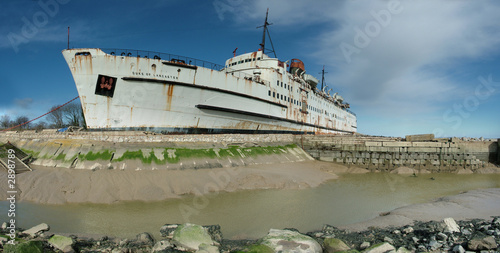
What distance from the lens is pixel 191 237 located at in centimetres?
535

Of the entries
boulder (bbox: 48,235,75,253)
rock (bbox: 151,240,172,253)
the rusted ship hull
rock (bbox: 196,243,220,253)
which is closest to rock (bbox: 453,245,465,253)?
rock (bbox: 196,243,220,253)

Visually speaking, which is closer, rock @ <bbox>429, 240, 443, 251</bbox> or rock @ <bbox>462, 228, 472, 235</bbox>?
rock @ <bbox>429, 240, 443, 251</bbox>

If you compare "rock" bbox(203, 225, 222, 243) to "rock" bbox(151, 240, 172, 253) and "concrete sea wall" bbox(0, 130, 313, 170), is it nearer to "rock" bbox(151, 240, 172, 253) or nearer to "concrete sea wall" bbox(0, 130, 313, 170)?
"rock" bbox(151, 240, 172, 253)

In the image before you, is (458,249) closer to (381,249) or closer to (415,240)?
(415,240)

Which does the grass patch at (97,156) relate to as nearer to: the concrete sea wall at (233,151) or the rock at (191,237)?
the concrete sea wall at (233,151)

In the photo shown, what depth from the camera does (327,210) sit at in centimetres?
837

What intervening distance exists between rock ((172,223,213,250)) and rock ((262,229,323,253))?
52.5 inches

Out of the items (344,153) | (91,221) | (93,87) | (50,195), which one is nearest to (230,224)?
(91,221)

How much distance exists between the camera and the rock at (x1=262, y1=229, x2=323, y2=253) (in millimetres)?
4754

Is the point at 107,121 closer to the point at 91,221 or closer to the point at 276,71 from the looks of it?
the point at 91,221

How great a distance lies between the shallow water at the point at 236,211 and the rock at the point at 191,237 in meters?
0.93

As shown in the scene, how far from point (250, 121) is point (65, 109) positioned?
33.8 metres

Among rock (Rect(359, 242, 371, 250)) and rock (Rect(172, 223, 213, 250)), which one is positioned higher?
rock (Rect(359, 242, 371, 250))

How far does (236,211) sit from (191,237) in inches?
115
